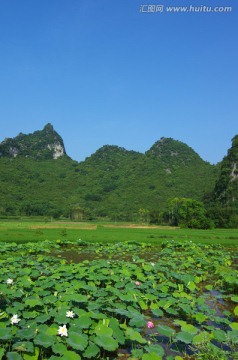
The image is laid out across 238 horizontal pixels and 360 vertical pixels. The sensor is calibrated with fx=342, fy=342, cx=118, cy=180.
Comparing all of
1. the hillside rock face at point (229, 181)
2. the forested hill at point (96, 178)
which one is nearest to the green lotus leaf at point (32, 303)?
the forested hill at point (96, 178)

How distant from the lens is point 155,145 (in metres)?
109

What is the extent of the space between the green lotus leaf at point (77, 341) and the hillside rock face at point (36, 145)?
109 metres

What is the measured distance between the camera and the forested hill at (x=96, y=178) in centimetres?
7200

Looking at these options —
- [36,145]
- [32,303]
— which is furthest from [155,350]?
[36,145]

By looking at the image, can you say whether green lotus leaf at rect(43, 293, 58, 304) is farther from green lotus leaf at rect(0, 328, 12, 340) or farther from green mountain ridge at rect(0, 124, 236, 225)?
green mountain ridge at rect(0, 124, 236, 225)

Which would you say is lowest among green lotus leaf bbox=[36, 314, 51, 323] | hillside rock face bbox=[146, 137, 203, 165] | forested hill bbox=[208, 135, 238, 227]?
green lotus leaf bbox=[36, 314, 51, 323]

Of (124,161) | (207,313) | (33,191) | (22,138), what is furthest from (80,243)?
(22,138)

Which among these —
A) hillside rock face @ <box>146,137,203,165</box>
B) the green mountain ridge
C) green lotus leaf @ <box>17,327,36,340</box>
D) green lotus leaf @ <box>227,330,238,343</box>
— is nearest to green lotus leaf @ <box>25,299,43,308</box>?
green lotus leaf @ <box>17,327,36,340</box>

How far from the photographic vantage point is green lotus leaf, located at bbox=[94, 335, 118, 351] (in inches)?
155

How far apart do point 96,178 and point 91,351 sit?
93.9 meters

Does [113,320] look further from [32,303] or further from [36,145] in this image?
[36,145]

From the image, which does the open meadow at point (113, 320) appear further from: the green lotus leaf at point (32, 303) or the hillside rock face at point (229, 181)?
the hillside rock face at point (229, 181)

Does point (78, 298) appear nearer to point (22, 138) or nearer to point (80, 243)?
point (80, 243)

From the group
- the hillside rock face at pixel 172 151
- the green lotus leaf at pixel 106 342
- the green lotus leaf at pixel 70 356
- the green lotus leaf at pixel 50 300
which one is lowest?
the green lotus leaf at pixel 70 356
